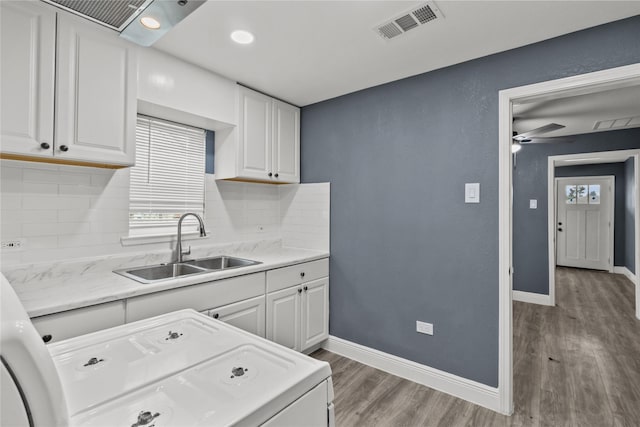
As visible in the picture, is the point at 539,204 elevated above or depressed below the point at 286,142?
below

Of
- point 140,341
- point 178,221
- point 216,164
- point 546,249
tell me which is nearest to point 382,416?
point 140,341

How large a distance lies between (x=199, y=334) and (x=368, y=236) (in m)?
1.92

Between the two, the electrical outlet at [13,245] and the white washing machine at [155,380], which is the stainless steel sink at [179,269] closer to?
the electrical outlet at [13,245]

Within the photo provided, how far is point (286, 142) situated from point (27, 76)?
1.94 meters

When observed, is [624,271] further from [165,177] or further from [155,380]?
[155,380]

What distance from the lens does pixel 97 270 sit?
2.09 m

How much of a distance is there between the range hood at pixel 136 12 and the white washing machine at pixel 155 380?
35.6 inches

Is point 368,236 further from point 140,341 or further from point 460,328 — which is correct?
point 140,341

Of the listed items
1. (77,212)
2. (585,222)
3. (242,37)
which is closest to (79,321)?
(77,212)

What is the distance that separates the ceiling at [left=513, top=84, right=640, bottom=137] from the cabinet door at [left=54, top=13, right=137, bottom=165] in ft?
10.3

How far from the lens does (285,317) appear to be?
263 centimetres

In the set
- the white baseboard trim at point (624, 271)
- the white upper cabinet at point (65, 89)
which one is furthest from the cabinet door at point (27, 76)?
the white baseboard trim at point (624, 271)

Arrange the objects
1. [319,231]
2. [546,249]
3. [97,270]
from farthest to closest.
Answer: [546,249], [319,231], [97,270]

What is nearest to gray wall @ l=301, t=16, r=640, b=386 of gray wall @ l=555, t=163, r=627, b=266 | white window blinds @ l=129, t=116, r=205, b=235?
white window blinds @ l=129, t=116, r=205, b=235
